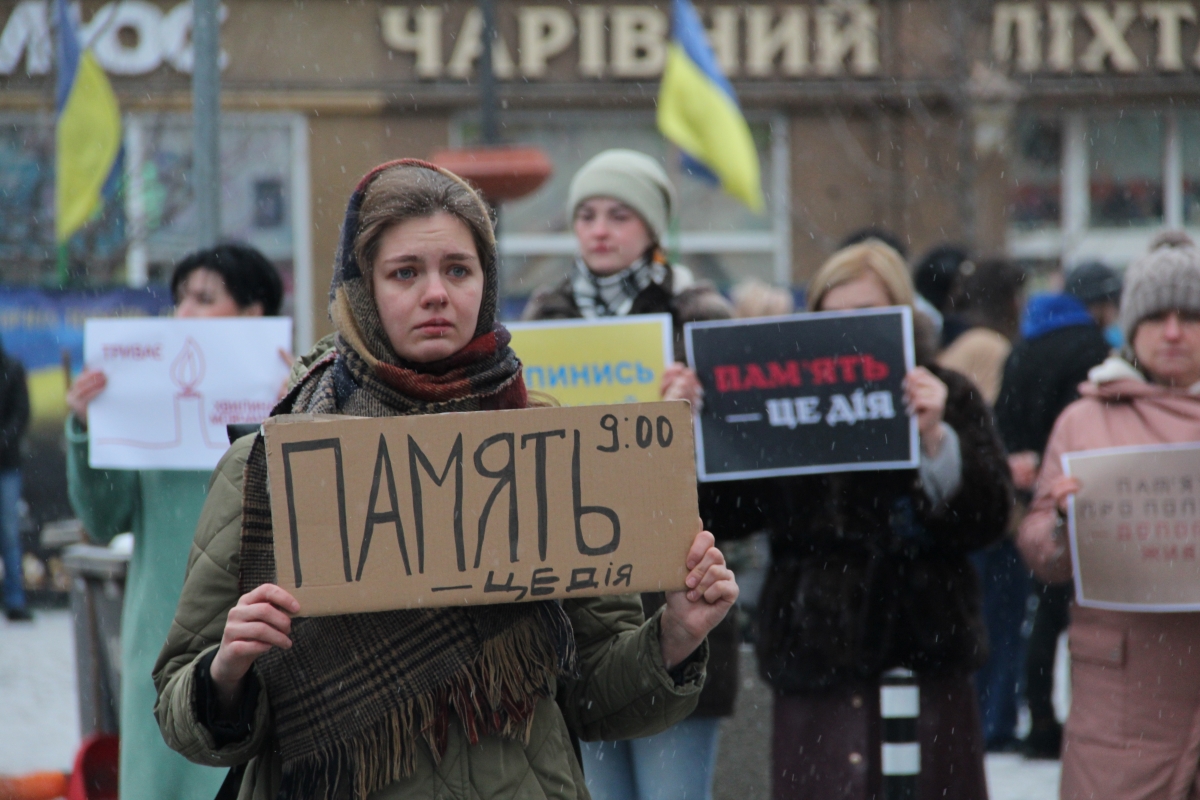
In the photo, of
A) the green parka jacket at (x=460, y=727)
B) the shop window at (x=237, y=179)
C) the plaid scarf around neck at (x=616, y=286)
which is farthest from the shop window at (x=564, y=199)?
the green parka jacket at (x=460, y=727)

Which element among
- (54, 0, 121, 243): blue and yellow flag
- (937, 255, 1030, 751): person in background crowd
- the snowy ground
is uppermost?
(54, 0, 121, 243): blue and yellow flag

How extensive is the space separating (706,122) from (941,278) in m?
4.00

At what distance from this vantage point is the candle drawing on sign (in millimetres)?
4016

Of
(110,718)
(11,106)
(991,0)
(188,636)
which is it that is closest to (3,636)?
(110,718)

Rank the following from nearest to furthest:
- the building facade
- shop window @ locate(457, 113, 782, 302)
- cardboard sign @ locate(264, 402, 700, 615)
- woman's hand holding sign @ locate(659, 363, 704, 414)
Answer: cardboard sign @ locate(264, 402, 700, 615) < woman's hand holding sign @ locate(659, 363, 704, 414) < the building facade < shop window @ locate(457, 113, 782, 302)

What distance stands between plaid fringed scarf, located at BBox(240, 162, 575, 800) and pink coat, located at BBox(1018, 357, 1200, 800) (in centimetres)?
196

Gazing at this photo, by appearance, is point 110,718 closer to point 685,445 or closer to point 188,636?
point 188,636

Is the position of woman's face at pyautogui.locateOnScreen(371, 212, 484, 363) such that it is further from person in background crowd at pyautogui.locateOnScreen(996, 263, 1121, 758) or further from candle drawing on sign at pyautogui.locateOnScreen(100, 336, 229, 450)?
person in background crowd at pyautogui.locateOnScreen(996, 263, 1121, 758)

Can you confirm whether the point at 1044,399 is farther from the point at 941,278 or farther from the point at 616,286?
the point at 616,286

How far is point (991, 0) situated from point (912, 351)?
40.2 ft

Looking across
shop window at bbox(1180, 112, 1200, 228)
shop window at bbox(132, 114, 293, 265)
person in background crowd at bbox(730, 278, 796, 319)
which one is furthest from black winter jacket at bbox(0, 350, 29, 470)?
shop window at bbox(1180, 112, 1200, 228)

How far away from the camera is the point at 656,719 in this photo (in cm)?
241

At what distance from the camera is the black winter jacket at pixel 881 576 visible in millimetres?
3785

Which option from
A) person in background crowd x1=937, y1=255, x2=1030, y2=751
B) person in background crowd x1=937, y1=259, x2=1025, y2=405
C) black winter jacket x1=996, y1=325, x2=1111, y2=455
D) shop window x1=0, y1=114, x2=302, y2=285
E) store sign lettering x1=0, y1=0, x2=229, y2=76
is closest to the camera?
black winter jacket x1=996, y1=325, x2=1111, y2=455
